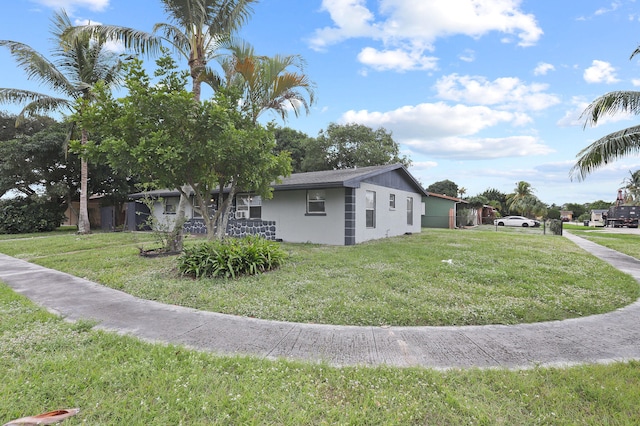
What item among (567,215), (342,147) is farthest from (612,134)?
(567,215)

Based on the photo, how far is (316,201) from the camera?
1198cm

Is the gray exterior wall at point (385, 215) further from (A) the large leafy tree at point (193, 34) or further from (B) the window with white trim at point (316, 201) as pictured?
(A) the large leafy tree at point (193, 34)

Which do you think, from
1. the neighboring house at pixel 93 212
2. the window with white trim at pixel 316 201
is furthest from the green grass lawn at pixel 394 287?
the neighboring house at pixel 93 212

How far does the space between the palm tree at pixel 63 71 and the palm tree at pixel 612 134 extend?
1780cm

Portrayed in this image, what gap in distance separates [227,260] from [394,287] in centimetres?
331

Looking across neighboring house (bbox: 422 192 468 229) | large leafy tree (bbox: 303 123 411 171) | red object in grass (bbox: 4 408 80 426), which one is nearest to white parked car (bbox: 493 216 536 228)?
neighboring house (bbox: 422 192 468 229)

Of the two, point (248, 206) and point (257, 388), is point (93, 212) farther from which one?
point (257, 388)

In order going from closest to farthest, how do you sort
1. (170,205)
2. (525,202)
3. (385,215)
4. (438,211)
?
(385,215) → (170,205) → (438,211) → (525,202)

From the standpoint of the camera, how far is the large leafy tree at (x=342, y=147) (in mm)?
27516

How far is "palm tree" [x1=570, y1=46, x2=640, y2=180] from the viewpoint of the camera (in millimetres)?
9148

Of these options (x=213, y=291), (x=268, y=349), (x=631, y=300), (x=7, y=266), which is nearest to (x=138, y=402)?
(x=268, y=349)

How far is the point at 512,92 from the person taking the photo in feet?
39.6

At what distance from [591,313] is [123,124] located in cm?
Result: 877

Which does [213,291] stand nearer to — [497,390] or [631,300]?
[497,390]
